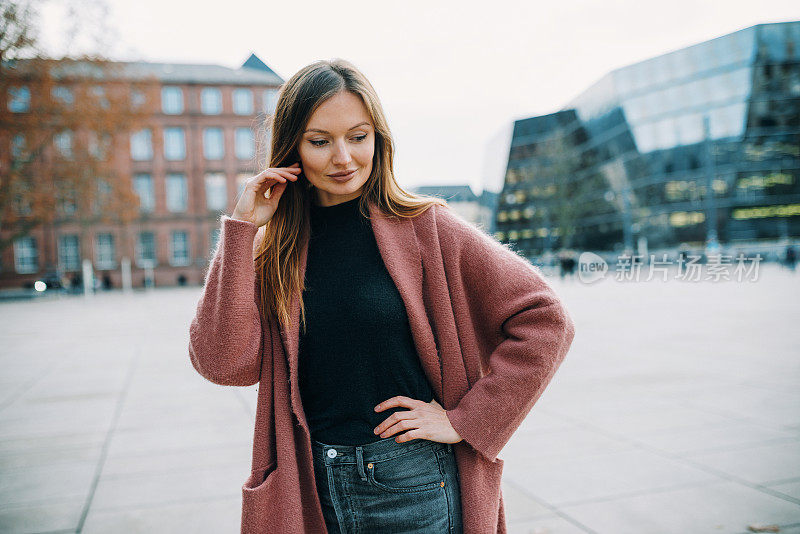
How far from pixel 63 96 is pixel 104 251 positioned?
31.1 metres

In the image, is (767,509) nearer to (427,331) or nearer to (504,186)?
(427,331)

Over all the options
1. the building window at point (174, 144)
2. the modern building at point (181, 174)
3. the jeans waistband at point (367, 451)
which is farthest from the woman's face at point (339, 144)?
the building window at point (174, 144)

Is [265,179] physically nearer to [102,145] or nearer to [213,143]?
[102,145]

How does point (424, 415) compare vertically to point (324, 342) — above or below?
below

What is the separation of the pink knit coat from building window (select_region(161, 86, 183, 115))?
2083 inches

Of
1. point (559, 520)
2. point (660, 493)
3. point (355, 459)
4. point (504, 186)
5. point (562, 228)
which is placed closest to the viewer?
point (355, 459)

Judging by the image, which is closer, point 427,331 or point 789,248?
point 427,331

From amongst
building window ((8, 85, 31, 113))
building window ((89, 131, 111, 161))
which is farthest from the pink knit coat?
building window ((89, 131, 111, 161))

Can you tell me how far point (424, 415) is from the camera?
5.51 feet

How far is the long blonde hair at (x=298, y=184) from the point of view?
169cm

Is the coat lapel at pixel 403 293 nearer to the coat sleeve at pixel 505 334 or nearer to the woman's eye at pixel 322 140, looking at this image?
the coat sleeve at pixel 505 334

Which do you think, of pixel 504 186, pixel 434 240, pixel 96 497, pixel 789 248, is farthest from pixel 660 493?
pixel 504 186

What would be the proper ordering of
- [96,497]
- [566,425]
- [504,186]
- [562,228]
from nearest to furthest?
[96,497], [566,425], [504,186], [562,228]

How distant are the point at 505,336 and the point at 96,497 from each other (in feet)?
11.8
